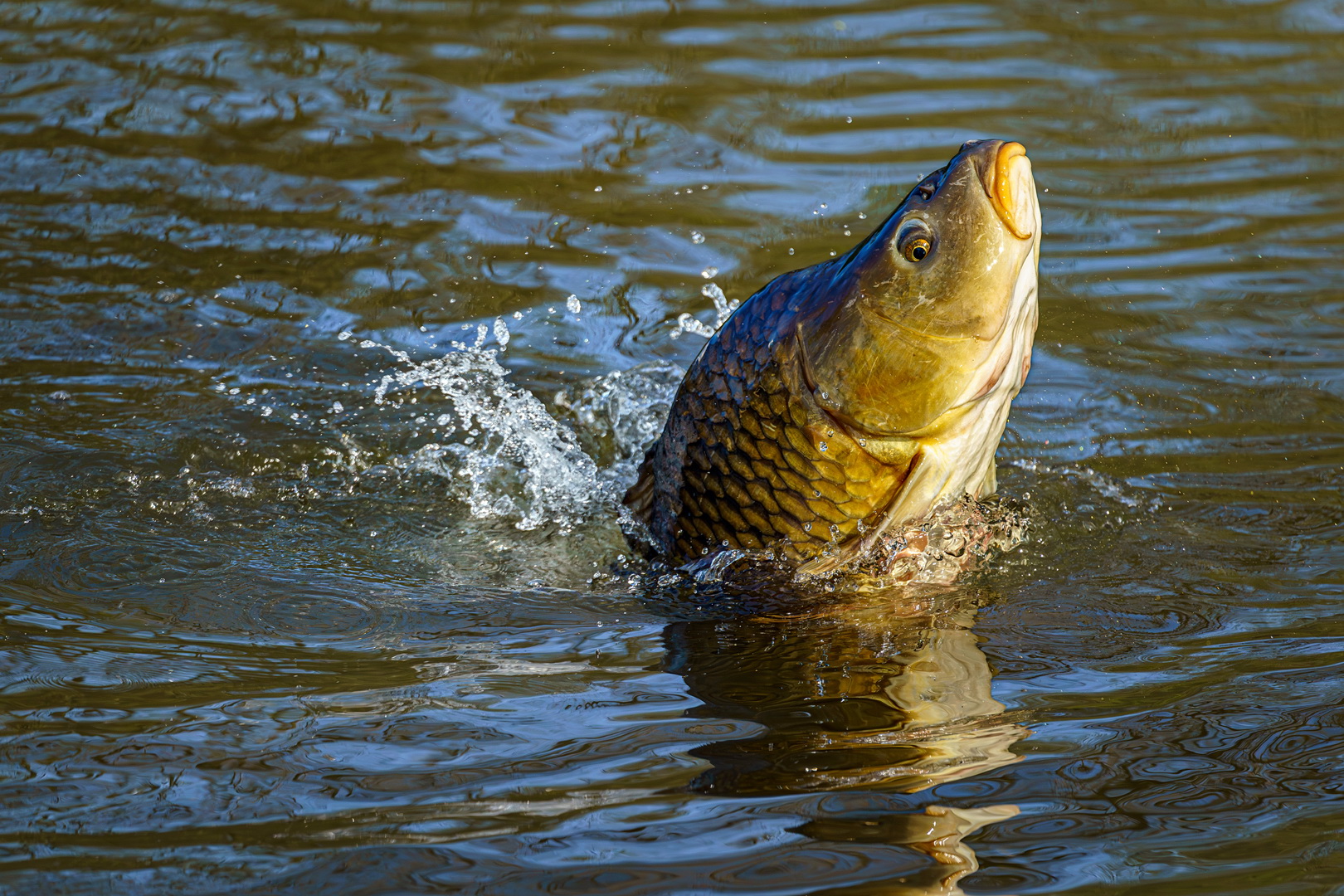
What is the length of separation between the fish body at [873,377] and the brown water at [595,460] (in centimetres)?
27

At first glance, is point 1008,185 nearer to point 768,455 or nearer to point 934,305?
point 934,305

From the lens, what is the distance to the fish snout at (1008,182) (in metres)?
2.88

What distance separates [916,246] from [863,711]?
0.97 m

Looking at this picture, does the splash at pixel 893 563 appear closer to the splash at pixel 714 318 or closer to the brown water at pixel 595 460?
the brown water at pixel 595 460

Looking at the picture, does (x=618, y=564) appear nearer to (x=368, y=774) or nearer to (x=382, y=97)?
(x=368, y=774)

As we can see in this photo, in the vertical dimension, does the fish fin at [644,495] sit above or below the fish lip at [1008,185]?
below

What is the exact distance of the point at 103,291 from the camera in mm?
5375

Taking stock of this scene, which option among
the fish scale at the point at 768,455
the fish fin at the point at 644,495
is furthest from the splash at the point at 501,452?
the fish scale at the point at 768,455

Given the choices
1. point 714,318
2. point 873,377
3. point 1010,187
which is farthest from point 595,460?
point 1010,187

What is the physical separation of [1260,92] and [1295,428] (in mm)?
3024

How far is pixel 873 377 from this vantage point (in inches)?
115

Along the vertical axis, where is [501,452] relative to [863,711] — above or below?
above

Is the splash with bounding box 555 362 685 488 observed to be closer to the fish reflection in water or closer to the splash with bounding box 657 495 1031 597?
the splash with bounding box 657 495 1031 597

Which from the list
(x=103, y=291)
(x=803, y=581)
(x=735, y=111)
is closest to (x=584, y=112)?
(x=735, y=111)
